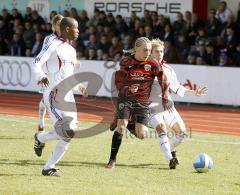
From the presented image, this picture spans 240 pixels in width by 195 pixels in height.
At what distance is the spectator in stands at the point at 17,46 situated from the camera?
91.0 ft

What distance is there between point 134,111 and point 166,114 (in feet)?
2.88

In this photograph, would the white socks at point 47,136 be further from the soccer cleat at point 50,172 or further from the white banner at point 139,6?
the white banner at point 139,6

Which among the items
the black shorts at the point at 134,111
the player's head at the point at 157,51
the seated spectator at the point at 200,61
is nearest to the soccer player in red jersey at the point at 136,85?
the black shorts at the point at 134,111

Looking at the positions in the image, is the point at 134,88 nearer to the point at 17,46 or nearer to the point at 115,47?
the point at 115,47

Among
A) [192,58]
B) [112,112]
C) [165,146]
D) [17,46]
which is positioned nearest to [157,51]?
[165,146]

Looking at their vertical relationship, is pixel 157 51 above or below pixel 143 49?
below

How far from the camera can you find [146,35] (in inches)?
952

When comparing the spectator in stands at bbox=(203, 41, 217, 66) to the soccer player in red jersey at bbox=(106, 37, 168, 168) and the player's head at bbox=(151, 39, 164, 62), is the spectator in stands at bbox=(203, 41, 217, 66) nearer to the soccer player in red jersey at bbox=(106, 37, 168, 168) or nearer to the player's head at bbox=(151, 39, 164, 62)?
the player's head at bbox=(151, 39, 164, 62)

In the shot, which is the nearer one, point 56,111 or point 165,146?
point 56,111

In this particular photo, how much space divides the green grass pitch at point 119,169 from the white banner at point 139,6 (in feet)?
40.0

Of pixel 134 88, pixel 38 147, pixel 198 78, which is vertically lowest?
pixel 198 78

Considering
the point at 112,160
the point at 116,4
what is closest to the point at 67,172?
the point at 112,160

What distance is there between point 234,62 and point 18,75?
7975 millimetres

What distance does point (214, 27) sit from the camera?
2345 centimetres
